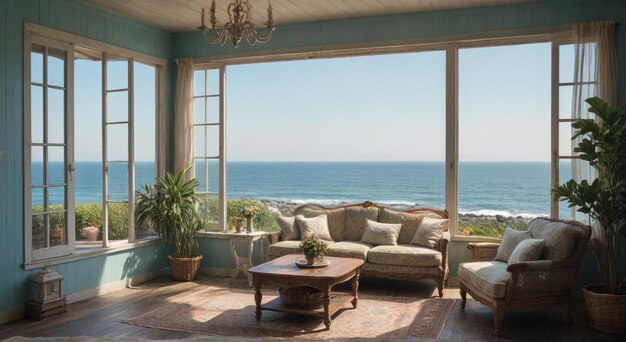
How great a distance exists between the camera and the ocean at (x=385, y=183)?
933 inches

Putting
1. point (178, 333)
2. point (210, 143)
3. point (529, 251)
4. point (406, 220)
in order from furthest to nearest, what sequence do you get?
1. point (210, 143)
2. point (406, 220)
3. point (529, 251)
4. point (178, 333)

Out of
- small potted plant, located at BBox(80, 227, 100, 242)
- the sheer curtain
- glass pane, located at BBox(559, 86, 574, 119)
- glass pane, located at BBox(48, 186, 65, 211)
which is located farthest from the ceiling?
small potted plant, located at BBox(80, 227, 100, 242)

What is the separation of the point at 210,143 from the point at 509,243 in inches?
162

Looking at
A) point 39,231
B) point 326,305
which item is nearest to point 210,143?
point 39,231

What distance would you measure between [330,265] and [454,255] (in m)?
1.88

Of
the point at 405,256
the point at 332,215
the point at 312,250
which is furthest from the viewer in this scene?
the point at 332,215

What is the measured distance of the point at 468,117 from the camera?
23.2 metres

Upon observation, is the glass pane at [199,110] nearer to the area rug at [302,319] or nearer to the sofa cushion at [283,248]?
the sofa cushion at [283,248]

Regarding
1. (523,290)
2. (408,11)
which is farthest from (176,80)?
(523,290)

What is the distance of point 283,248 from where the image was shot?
20.6ft

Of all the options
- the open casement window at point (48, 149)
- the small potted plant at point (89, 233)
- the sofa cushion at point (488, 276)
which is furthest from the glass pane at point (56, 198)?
the sofa cushion at point (488, 276)

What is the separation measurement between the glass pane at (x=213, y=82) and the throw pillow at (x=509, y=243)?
13.7 feet

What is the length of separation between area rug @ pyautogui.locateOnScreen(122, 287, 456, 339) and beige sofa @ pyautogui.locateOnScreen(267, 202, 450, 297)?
0.29 meters

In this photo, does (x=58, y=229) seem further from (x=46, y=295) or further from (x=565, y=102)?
(x=565, y=102)
